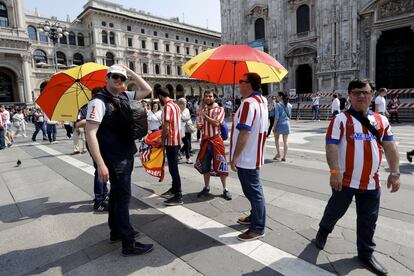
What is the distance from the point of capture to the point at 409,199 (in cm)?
440

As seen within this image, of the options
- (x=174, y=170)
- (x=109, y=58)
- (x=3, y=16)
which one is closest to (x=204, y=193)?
(x=174, y=170)

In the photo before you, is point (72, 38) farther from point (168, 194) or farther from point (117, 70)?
point (117, 70)

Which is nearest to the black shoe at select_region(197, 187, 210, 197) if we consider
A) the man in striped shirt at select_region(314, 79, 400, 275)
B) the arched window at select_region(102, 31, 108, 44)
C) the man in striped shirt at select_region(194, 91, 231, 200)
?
the man in striped shirt at select_region(194, 91, 231, 200)

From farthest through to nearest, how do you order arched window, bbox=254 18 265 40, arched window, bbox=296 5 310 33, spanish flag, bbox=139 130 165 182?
1. arched window, bbox=254 18 265 40
2. arched window, bbox=296 5 310 33
3. spanish flag, bbox=139 130 165 182

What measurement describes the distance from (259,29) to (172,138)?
1150 inches

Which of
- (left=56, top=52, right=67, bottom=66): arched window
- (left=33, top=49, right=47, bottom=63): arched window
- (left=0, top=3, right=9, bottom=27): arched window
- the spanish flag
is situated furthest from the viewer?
(left=56, top=52, right=67, bottom=66): arched window

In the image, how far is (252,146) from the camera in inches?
127

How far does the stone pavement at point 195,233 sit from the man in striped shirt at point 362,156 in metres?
0.43

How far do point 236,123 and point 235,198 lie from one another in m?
1.93

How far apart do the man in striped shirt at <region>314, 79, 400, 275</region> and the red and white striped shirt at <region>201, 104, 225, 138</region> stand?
7.59ft

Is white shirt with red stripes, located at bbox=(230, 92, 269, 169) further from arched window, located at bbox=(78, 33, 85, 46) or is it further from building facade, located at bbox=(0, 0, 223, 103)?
arched window, located at bbox=(78, 33, 85, 46)

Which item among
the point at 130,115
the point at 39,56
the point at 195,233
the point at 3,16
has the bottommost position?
the point at 195,233

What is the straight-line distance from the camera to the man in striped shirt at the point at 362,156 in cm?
260

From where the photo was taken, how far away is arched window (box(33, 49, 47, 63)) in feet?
148
